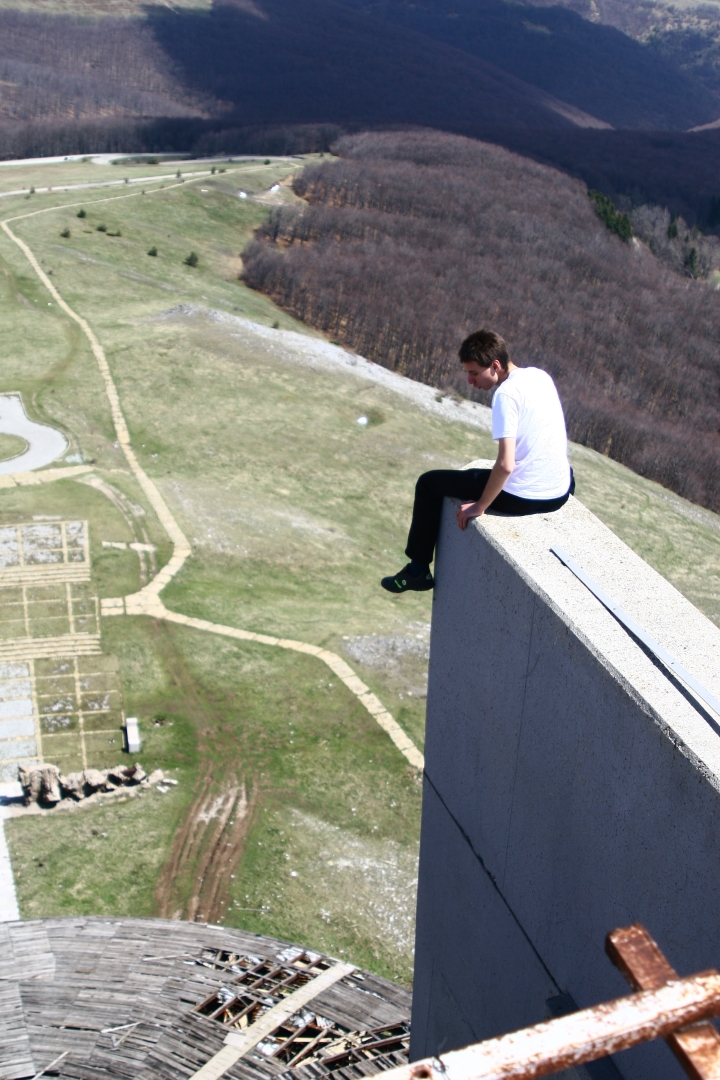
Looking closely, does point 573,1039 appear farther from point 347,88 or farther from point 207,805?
point 347,88

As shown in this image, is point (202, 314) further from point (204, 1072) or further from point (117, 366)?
point (204, 1072)

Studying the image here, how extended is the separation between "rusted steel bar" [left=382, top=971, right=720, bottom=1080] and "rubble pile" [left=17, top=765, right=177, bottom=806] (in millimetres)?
12065

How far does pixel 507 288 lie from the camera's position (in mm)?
54906

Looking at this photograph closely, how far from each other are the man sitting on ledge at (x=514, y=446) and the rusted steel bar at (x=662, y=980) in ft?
10.9

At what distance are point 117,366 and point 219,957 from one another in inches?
815

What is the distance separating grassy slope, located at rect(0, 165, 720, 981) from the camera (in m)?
13.2

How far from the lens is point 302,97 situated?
115000 mm

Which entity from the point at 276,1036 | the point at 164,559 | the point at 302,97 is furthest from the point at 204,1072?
the point at 302,97

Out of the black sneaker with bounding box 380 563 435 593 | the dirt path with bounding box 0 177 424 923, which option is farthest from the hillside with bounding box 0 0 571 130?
the black sneaker with bounding box 380 563 435 593

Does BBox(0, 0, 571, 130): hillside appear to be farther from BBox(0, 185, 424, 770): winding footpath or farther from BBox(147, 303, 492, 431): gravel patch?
BBox(0, 185, 424, 770): winding footpath

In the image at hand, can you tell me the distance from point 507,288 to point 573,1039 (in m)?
54.9

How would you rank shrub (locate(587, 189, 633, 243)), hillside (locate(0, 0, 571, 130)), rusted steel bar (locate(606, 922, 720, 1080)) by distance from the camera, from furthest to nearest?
1. hillside (locate(0, 0, 571, 130))
2. shrub (locate(587, 189, 633, 243))
3. rusted steel bar (locate(606, 922, 720, 1080))

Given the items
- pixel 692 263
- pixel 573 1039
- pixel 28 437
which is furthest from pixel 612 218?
pixel 573 1039

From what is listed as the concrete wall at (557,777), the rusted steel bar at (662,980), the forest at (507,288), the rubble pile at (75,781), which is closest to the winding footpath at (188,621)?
the rubble pile at (75,781)
